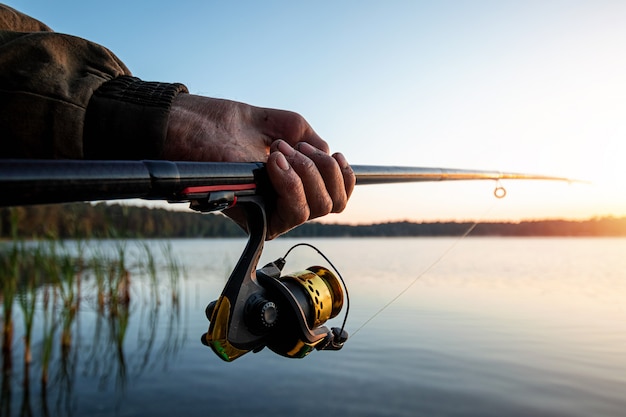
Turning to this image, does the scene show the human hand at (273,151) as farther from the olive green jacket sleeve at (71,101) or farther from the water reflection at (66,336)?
the water reflection at (66,336)

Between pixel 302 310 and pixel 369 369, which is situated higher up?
pixel 302 310

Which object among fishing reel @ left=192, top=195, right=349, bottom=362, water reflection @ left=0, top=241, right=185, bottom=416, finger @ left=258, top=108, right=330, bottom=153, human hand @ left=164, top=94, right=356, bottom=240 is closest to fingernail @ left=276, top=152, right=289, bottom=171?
human hand @ left=164, top=94, right=356, bottom=240

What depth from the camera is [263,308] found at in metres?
1.47

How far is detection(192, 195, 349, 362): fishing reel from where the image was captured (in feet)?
4.65

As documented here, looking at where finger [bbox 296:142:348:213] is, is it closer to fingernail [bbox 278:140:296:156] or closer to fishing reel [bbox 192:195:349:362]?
fingernail [bbox 278:140:296:156]

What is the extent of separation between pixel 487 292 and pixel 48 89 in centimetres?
1354

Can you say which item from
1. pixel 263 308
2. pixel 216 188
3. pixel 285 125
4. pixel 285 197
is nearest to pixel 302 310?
pixel 263 308

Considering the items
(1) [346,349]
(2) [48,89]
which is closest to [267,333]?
(2) [48,89]

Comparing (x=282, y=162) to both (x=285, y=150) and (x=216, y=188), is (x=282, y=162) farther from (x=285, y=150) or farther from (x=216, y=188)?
(x=216, y=188)

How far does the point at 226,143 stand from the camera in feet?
6.21

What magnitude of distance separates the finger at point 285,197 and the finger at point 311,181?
3 centimetres

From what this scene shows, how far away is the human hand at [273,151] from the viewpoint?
160 cm

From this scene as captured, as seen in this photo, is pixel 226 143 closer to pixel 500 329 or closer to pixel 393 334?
pixel 393 334

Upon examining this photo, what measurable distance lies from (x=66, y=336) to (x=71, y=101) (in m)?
6.42
